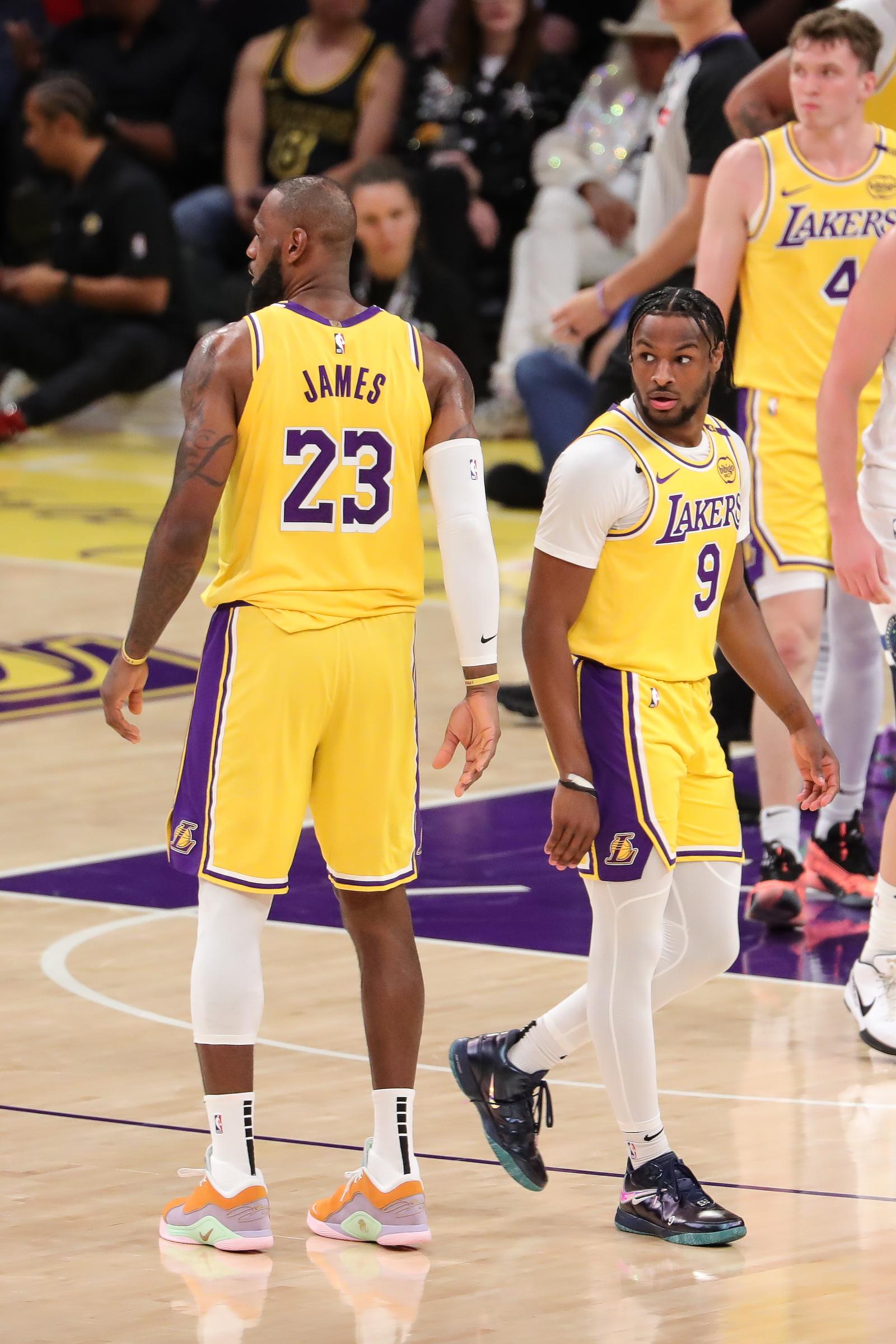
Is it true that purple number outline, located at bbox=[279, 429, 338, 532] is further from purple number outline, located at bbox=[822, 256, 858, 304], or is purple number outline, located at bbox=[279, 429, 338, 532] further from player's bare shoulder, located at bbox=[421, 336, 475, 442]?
purple number outline, located at bbox=[822, 256, 858, 304]

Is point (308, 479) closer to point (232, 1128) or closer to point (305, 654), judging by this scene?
point (305, 654)

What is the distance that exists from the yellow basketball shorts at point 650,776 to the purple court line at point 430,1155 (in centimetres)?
53

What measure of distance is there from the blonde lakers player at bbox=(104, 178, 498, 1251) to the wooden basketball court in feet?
0.63

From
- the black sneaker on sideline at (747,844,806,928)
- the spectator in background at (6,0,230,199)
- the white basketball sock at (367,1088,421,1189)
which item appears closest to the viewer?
the white basketball sock at (367,1088,421,1189)

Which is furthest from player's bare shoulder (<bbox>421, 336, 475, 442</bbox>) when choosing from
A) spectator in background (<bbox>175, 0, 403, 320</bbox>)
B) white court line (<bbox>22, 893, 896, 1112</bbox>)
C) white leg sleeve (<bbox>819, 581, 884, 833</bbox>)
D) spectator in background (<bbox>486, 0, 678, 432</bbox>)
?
spectator in background (<bbox>175, 0, 403, 320</bbox>)

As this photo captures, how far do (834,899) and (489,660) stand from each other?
227 centimetres

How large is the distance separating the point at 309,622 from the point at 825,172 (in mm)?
2523

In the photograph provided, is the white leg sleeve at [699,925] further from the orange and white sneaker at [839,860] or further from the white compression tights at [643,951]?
the orange and white sneaker at [839,860]

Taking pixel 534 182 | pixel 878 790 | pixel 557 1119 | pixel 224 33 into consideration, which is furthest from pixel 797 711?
pixel 224 33

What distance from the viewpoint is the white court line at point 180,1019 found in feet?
14.8

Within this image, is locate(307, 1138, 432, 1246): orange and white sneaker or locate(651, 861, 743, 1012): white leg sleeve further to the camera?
locate(651, 861, 743, 1012): white leg sleeve

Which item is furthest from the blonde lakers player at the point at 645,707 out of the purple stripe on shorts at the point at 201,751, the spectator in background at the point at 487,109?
the spectator in background at the point at 487,109

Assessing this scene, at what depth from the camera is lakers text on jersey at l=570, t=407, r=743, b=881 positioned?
152 inches

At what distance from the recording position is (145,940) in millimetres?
5535
